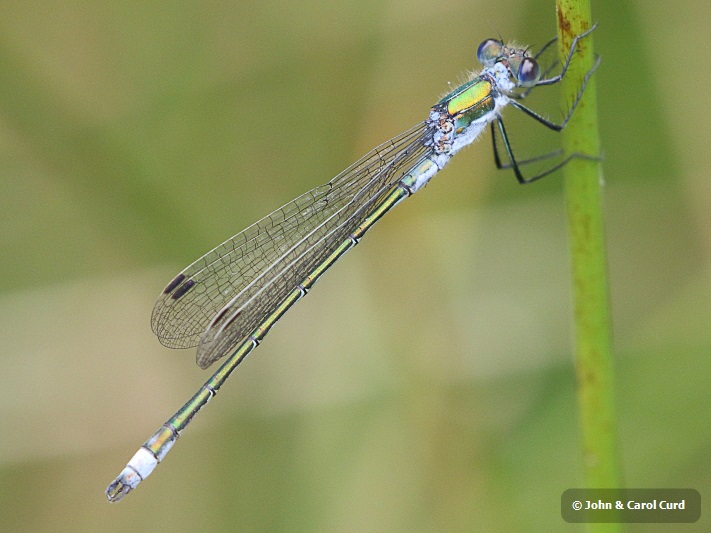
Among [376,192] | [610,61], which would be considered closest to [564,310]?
[376,192]

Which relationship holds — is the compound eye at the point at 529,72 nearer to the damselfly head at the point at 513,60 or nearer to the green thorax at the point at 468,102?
the damselfly head at the point at 513,60

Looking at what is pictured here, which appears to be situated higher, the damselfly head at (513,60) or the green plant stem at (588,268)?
the damselfly head at (513,60)

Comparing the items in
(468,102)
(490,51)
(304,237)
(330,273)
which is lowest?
(304,237)

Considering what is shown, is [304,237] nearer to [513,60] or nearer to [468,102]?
[468,102]

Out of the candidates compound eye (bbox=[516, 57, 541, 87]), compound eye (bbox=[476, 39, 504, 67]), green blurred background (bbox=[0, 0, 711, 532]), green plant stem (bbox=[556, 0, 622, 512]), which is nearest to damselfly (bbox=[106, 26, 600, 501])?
compound eye (bbox=[476, 39, 504, 67])

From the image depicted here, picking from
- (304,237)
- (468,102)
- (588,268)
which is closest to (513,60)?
(468,102)

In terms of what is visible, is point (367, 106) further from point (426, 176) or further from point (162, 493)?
point (162, 493)

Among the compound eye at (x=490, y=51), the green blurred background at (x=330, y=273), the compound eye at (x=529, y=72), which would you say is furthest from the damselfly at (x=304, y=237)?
the green blurred background at (x=330, y=273)
